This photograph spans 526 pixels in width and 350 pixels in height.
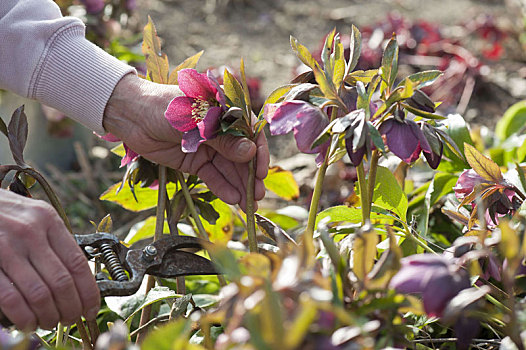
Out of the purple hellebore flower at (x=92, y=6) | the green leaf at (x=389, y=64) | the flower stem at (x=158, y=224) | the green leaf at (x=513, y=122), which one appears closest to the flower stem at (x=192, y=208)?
the flower stem at (x=158, y=224)

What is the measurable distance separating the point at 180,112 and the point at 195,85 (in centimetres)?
4

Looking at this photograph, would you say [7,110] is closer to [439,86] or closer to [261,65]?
[261,65]

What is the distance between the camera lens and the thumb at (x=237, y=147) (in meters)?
0.82

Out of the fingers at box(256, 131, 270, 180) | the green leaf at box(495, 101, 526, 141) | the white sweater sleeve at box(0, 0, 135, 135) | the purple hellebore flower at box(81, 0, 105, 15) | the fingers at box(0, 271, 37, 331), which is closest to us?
the fingers at box(0, 271, 37, 331)

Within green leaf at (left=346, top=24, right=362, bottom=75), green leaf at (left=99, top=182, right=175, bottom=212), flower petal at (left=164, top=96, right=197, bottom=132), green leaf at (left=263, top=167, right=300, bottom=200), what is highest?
green leaf at (left=346, top=24, right=362, bottom=75)

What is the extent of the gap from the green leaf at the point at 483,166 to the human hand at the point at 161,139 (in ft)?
0.94

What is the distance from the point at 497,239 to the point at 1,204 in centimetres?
51

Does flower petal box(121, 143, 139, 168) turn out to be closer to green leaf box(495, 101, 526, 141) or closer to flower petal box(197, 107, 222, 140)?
flower petal box(197, 107, 222, 140)

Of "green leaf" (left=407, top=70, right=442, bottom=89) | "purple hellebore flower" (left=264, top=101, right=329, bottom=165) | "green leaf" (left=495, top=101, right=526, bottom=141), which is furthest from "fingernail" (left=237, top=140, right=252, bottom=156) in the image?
"green leaf" (left=495, top=101, right=526, bottom=141)

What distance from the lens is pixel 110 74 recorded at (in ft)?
3.20

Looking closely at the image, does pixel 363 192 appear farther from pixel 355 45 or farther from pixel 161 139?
pixel 161 139

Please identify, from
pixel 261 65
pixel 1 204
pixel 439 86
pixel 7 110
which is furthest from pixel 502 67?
pixel 1 204

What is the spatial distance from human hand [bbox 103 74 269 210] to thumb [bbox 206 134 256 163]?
22 millimetres

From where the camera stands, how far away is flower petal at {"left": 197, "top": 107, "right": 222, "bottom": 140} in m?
0.76
